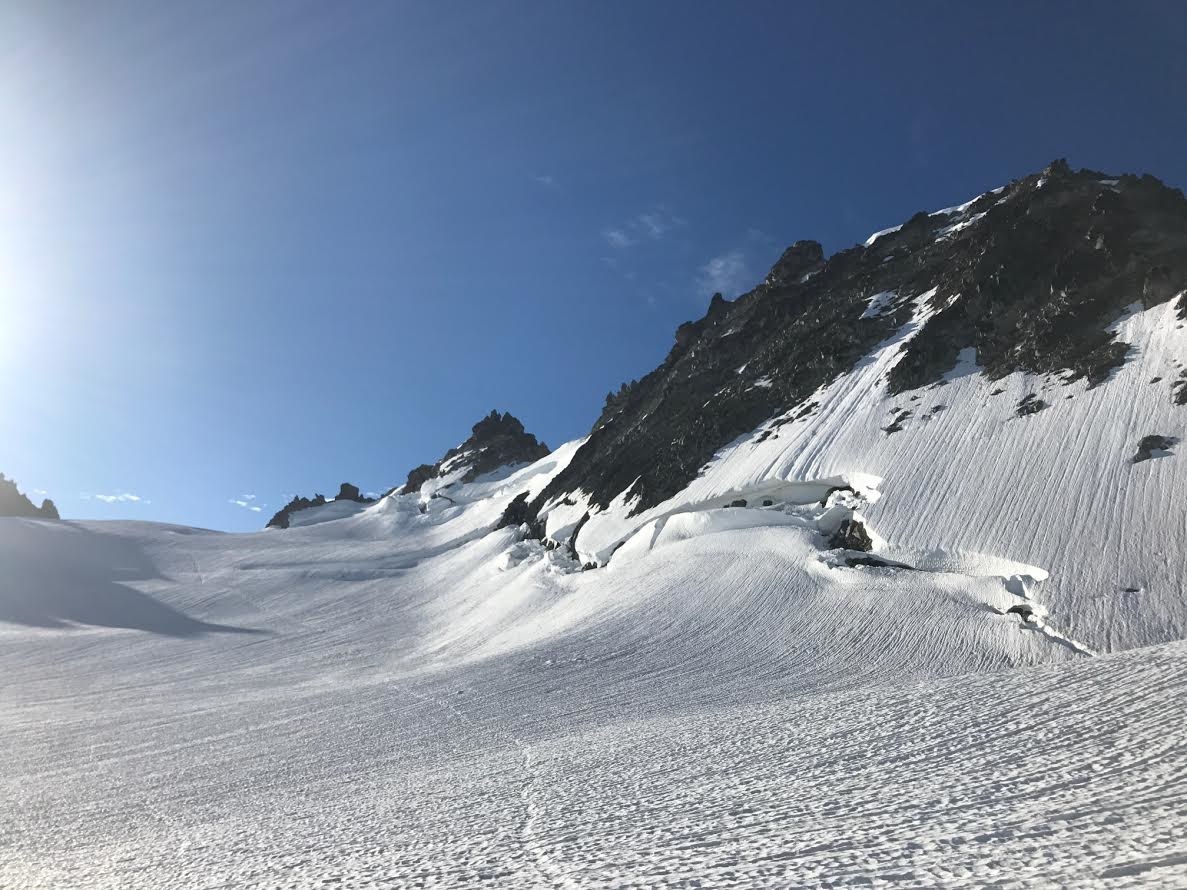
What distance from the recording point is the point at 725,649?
23.1 m

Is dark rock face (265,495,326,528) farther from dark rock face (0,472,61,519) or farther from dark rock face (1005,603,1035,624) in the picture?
dark rock face (1005,603,1035,624)

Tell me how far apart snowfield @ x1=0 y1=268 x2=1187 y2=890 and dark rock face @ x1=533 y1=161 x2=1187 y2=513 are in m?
1.77

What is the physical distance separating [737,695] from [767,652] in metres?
3.65

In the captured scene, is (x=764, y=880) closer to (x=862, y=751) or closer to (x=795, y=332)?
(x=862, y=751)

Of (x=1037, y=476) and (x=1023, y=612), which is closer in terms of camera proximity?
(x=1023, y=612)

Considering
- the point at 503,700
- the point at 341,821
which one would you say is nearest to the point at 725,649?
the point at 503,700

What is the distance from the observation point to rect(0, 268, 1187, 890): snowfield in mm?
9297

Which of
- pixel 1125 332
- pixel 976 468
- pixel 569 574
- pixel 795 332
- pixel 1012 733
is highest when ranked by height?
pixel 795 332

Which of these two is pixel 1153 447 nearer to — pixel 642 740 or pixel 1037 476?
pixel 1037 476

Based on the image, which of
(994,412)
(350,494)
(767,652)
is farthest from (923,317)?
(350,494)

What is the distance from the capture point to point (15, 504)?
87.0 metres

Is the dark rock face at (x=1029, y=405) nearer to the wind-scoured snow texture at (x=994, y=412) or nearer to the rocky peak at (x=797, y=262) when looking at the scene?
the wind-scoured snow texture at (x=994, y=412)

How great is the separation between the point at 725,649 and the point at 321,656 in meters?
21.7

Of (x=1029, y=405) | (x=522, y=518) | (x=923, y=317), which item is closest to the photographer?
(x=1029, y=405)
